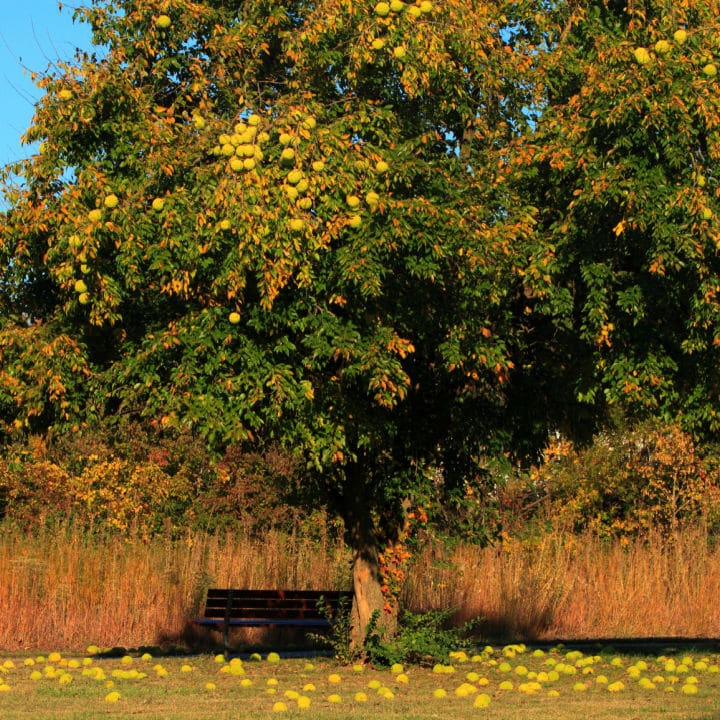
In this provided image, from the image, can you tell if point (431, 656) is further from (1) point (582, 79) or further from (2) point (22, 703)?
(1) point (582, 79)

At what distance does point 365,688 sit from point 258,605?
3.73m

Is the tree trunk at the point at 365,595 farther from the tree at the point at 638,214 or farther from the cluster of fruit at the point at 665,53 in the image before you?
the cluster of fruit at the point at 665,53

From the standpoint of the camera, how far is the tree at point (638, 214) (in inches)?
313

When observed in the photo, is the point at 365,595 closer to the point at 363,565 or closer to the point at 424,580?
the point at 363,565

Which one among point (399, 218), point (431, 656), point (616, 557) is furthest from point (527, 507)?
point (399, 218)

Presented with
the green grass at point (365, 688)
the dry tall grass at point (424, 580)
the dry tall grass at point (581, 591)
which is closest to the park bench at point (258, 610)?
the green grass at point (365, 688)

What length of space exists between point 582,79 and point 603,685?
537cm

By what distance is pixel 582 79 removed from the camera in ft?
31.4

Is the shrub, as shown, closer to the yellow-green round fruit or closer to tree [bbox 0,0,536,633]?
tree [bbox 0,0,536,633]

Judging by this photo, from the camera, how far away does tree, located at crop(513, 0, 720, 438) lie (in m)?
7.95

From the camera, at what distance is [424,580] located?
16266 mm

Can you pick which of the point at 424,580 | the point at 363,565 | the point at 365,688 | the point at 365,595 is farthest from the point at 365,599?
the point at 424,580

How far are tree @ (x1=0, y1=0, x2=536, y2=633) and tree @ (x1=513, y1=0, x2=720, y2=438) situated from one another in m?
0.44

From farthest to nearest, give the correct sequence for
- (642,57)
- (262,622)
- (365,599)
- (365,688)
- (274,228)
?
(262,622) < (365,599) < (365,688) < (642,57) < (274,228)
